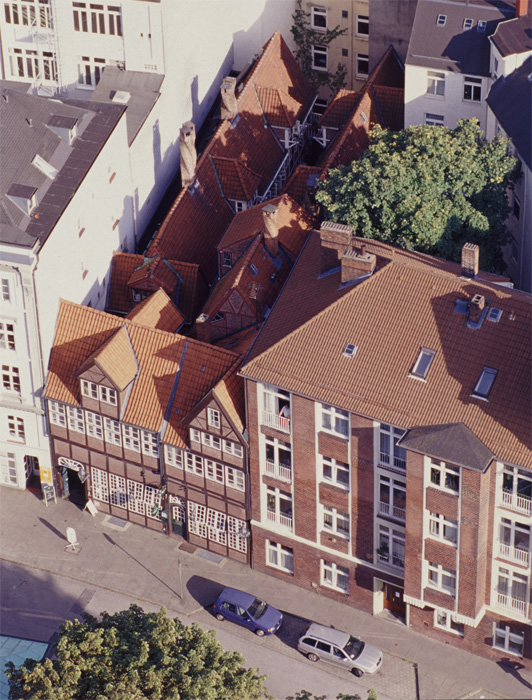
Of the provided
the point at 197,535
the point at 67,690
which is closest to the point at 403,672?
the point at 197,535

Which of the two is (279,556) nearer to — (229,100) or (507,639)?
(507,639)

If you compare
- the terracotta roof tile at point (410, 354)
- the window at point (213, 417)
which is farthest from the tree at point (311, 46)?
the window at point (213, 417)

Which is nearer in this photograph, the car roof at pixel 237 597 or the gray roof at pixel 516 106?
the car roof at pixel 237 597

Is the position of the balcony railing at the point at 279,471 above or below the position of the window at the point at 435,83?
below

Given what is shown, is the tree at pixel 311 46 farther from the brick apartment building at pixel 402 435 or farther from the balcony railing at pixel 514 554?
the balcony railing at pixel 514 554

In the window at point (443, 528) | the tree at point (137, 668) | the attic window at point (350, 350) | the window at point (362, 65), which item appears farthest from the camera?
the window at point (362, 65)

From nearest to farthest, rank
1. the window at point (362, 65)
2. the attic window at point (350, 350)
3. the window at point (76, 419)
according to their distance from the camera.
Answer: the attic window at point (350, 350) → the window at point (76, 419) → the window at point (362, 65)

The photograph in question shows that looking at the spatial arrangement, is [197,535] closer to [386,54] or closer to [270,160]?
[270,160]
